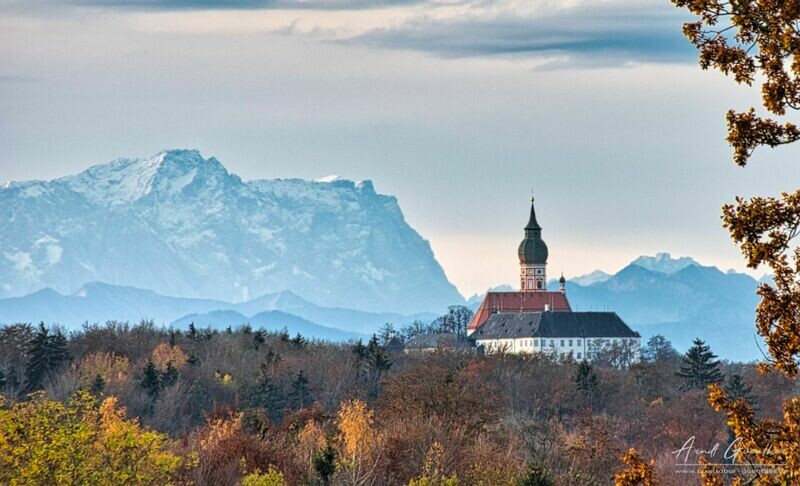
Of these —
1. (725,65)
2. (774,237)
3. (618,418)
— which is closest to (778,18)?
(725,65)

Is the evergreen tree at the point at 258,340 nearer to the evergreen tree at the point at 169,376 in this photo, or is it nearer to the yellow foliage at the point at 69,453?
the evergreen tree at the point at 169,376

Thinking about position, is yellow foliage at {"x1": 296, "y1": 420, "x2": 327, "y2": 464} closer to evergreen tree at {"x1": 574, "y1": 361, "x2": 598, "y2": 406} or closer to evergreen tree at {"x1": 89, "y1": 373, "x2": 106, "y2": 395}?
evergreen tree at {"x1": 89, "y1": 373, "x2": 106, "y2": 395}

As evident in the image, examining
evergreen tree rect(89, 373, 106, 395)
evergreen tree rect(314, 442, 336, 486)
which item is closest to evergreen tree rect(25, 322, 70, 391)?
evergreen tree rect(89, 373, 106, 395)

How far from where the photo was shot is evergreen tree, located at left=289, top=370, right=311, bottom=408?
129 metres

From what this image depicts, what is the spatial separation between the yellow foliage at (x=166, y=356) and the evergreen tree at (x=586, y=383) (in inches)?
1319

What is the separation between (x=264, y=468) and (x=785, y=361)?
146ft

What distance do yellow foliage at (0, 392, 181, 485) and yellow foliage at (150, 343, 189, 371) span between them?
278 ft

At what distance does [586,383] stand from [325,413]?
43.9m

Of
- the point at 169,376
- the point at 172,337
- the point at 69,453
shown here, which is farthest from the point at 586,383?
the point at 69,453

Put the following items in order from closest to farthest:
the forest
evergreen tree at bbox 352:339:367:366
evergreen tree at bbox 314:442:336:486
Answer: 1. the forest
2. evergreen tree at bbox 314:442:336:486
3. evergreen tree at bbox 352:339:367:366

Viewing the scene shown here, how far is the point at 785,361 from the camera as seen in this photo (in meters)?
22.0

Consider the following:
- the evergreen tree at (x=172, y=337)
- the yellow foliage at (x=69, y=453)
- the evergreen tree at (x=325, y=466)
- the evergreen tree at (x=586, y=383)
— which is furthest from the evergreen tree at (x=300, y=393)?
the yellow foliage at (x=69, y=453)

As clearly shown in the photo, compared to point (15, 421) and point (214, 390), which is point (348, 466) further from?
point (214, 390)

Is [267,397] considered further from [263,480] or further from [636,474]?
[636,474]
